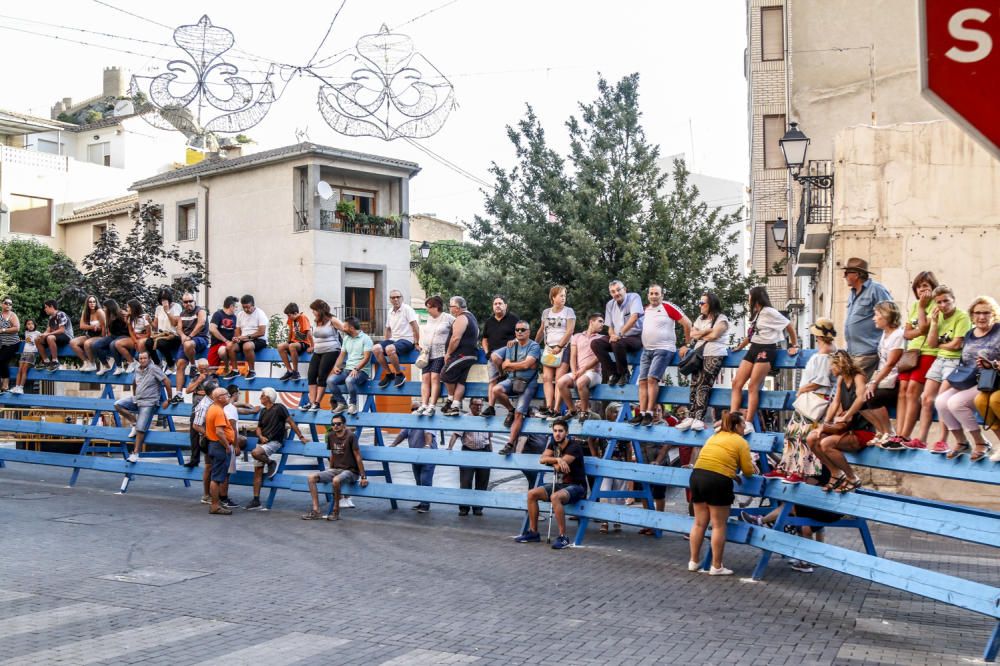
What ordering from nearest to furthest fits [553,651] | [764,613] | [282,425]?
1. [553,651]
2. [764,613]
3. [282,425]

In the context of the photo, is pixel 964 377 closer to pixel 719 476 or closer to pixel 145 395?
pixel 719 476

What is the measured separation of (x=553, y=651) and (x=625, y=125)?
23935mm

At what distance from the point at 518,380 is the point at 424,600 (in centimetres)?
493

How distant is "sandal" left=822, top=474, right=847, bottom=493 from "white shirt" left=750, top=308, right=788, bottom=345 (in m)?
2.05

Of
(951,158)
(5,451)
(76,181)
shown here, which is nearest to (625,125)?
(951,158)

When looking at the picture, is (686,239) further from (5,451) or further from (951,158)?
(5,451)

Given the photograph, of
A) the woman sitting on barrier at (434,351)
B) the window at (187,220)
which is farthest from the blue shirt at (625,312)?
the window at (187,220)

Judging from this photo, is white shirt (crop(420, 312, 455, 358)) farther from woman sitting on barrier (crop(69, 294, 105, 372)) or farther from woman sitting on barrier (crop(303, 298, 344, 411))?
woman sitting on barrier (crop(69, 294, 105, 372))

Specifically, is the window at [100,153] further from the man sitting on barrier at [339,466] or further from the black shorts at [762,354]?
the black shorts at [762,354]

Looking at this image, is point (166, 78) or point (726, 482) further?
point (166, 78)

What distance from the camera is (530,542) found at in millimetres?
13289

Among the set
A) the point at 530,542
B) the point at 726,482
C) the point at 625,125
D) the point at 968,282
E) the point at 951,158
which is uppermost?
the point at 625,125

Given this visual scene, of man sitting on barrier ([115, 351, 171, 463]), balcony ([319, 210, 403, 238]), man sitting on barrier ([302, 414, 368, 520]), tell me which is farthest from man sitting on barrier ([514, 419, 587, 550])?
balcony ([319, 210, 403, 238])

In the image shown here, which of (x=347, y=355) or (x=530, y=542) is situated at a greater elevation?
(x=347, y=355)
